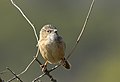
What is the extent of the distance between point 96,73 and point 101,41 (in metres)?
5.88

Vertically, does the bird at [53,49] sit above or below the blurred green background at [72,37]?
above

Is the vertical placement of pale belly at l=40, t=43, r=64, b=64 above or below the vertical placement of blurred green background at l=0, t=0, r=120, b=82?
above

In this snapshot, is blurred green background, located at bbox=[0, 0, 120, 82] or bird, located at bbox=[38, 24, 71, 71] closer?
bird, located at bbox=[38, 24, 71, 71]

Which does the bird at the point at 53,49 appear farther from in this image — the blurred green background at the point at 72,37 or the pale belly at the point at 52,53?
the blurred green background at the point at 72,37

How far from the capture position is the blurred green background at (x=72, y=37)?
32.8 meters

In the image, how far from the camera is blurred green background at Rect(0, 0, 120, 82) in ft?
108

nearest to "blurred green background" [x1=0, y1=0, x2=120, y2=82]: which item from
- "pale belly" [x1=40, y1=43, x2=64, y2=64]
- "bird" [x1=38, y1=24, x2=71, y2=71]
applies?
"bird" [x1=38, y1=24, x2=71, y2=71]

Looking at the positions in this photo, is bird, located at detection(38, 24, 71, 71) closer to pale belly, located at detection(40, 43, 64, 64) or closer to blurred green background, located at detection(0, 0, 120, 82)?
pale belly, located at detection(40, 43, 64, 64)

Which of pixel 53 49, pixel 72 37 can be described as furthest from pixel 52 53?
pixel 72 37

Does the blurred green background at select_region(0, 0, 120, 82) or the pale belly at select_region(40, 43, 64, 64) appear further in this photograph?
the blurred green background at select_region(0, 0, 120, 82)

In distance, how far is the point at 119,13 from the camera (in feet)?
152

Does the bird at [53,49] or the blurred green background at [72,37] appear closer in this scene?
the bird at [53,49]

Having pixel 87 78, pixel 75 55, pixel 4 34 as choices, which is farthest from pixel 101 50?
pixel 4 34

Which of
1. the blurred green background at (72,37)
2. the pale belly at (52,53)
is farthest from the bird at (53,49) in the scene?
the blurred green background at (72,37)
